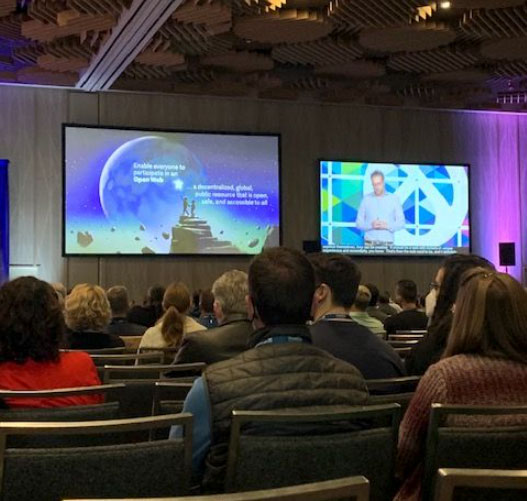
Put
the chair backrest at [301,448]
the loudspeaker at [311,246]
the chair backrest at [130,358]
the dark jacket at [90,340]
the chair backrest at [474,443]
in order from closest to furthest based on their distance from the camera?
the chair backrest at [301,448] → the chair backrest at [474,443] → the chair backrest at [130,358] → the dark jacket at [90,340] → the loudspeaker at [311,246]

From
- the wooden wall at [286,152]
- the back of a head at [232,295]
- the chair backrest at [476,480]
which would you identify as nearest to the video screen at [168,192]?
the wooden wall at [286,152]

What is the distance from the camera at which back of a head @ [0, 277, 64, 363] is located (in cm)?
255

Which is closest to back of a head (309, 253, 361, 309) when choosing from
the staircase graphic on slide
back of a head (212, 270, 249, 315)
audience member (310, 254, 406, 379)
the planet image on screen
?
audience member (310, 254, 406, 379)

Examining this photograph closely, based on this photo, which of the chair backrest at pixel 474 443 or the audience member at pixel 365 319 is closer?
the chair backrest at pixel 474 443

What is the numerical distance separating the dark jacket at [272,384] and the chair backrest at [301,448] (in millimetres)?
67

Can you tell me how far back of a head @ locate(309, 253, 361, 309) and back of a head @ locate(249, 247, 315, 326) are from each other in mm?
1058

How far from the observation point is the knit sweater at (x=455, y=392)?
6.43 feet

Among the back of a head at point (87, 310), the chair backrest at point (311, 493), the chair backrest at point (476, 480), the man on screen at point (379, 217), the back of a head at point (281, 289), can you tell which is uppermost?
the man on screen at point (379, 217)

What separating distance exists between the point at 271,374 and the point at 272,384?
0.03 metres

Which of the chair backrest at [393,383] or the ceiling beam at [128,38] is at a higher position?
the ceiling beam at [128,38]

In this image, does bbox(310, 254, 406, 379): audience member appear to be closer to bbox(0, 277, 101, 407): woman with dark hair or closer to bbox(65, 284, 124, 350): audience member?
bbox(0, 277, 101, 407): woman with dark hair

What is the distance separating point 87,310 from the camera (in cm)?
396

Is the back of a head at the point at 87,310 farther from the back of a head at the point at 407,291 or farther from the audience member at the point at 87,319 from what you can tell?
the back of a head at the point at 407,291

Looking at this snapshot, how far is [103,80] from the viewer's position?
1048cm
